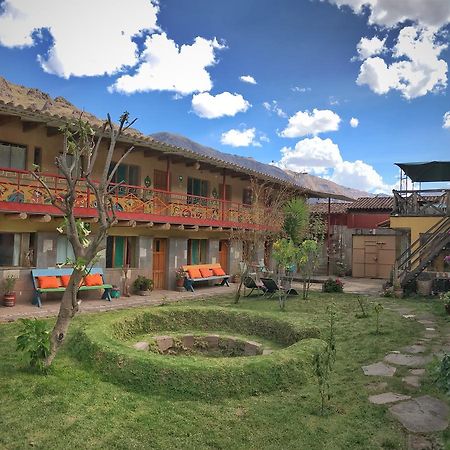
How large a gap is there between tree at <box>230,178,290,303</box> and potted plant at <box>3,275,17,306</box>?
9.45 metres

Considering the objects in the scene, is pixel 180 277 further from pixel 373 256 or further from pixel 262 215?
pixel 373 256

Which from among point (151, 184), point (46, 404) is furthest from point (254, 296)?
point (46, 404)

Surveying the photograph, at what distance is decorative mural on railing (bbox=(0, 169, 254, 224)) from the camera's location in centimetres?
1262

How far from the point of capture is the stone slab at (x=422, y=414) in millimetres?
5141

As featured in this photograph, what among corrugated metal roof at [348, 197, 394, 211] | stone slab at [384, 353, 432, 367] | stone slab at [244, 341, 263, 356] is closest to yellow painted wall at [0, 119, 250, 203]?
stone slab at [244, 341, 263, 356]

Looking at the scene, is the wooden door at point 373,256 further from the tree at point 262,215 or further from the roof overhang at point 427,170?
the tree at point 262,215

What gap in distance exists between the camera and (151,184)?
18.7 m

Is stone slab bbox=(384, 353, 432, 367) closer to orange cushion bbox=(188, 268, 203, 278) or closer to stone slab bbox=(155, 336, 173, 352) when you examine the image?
stone slab bbox=(155, 336, 173, 352)

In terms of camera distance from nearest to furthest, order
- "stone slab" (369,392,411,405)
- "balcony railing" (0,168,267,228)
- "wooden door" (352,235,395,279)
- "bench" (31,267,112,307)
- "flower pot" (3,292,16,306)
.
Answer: "stone slab" (369,392,411,405)
"balcony railing" (0,168,267,228)
"flower pot" (3,292,16,306)
"bench" (31,267,112,307)
"wooden door" (352,235,395,279)

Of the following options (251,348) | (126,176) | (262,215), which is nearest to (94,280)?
(126,176)

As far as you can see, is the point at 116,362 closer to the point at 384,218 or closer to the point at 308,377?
the point at 308,377

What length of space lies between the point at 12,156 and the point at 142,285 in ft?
20.9

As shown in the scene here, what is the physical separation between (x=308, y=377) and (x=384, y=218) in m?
25.6

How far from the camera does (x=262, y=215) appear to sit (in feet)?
73.2
